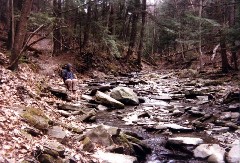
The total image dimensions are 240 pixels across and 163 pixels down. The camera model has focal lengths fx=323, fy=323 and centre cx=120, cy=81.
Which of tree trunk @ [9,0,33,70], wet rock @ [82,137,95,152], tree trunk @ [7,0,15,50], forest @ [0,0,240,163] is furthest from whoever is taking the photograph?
tree trunk @ [7,0,15,50]

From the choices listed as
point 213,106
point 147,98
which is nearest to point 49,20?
point 147,98

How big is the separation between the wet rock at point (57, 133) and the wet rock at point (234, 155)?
3.79m

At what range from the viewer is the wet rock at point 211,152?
24.1 ft

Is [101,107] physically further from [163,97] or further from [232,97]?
[232,97]

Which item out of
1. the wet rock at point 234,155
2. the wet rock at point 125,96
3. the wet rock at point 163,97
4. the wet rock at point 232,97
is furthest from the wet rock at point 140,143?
the wet rock at point 163,97

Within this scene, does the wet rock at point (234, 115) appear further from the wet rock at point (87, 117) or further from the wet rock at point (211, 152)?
the wet rock at point (87, 117)

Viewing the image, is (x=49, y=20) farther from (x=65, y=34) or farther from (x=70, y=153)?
(x=70, y=153)

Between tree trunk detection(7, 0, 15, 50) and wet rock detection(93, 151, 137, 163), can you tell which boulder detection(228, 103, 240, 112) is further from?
tree trunk detection(7, 0, 15, 50)

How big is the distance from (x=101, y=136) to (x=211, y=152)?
8.73ft

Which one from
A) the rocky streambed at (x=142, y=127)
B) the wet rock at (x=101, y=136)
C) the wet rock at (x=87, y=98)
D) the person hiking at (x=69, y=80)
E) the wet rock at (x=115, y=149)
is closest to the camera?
the rocky streambed at (x=142, y=127)

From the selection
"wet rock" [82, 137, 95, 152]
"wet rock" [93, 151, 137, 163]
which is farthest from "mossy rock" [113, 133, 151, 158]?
"wet rock" [82, 137, 95, 152]

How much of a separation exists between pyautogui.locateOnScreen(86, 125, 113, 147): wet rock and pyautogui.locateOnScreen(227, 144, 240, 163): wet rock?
275cm

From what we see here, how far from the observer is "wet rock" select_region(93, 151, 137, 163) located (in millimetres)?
6836

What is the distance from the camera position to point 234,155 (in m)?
7.24
